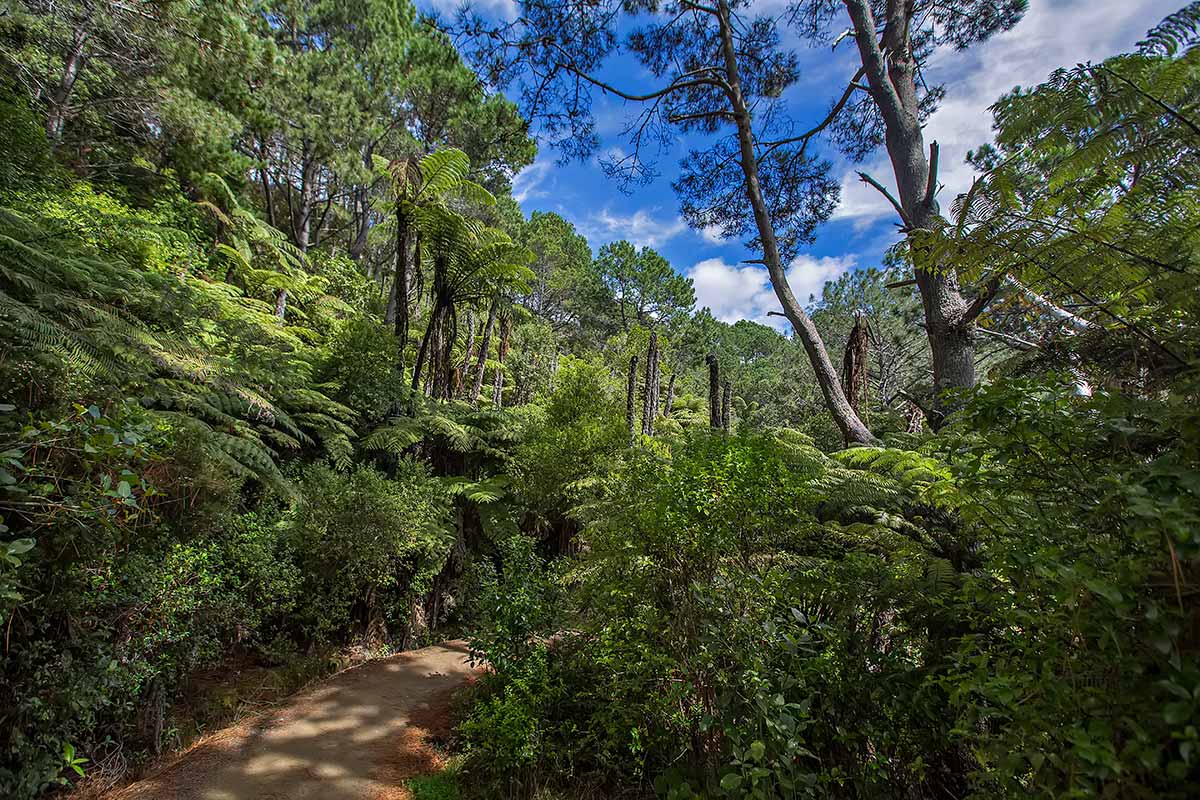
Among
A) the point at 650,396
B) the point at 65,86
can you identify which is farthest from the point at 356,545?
the point at 65,86

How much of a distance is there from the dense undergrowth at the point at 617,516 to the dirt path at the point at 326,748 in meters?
0.35

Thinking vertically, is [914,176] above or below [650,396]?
above

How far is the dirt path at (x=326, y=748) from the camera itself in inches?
125

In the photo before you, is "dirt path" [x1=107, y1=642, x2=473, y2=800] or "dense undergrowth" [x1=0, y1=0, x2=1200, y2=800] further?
"dirt path" [x1=107, y1=642, x2=473, y2=800]

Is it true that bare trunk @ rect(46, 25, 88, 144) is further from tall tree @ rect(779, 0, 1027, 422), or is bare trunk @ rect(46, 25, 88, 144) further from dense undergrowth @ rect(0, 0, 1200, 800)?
tall tree @ rect(779, 0, 1027, 422)

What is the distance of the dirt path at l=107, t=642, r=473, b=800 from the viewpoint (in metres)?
3.17

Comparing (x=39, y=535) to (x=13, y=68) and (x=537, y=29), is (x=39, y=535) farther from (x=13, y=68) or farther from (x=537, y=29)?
(x=13, y=68)

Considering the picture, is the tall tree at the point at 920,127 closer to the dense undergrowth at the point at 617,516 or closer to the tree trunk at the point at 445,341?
the dense undergrowth at the point at 617,516

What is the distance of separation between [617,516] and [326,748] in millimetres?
3052

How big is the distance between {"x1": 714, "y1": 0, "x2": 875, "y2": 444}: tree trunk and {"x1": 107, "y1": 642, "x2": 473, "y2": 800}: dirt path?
4.87 m

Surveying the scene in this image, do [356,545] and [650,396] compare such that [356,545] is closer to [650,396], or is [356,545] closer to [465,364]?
[650,396]

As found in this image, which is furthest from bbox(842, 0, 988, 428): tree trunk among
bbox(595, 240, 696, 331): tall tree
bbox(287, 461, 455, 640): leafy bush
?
bbox(595, 240, 696, 331): tall tree

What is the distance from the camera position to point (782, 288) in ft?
15.7

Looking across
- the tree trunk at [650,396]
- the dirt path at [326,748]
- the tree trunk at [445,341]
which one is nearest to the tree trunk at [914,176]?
the dirt path at [326,748]
